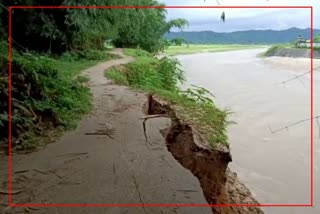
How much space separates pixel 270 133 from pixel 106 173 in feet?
24.0

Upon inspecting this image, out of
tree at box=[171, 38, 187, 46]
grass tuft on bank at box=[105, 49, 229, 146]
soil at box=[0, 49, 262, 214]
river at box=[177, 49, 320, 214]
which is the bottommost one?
river at box=[177, 49, 320, 214]

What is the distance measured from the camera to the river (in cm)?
675

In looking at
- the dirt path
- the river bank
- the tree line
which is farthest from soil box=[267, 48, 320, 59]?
the dirt path

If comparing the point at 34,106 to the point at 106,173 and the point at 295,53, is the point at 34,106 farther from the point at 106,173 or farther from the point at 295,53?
the point at 295,53

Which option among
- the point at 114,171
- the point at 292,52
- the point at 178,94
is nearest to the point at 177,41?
the point at 292,52

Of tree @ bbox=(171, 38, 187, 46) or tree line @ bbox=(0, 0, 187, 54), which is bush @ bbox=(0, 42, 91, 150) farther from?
tree @ bbox=(171, 38, 187, 46)

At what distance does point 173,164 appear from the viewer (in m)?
2.62

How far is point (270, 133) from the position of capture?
9273 millimetres

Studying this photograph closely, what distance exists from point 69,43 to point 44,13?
1268mm

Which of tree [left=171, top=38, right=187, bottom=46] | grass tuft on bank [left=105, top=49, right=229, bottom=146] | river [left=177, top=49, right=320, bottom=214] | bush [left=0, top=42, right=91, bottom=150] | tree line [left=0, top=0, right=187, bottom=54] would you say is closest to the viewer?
bush [left=0, top=42, right=91, bottom=150]

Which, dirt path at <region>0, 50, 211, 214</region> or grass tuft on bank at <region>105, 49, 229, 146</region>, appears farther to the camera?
grass tuft on bank at <region>105, 49, 229, 146</region>

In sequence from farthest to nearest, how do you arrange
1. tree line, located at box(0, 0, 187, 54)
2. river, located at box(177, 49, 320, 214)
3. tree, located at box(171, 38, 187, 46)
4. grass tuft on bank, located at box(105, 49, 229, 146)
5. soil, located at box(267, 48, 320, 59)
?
soil, located at box(267, 48, 320, 59) < tree, located at box(171, 38, 187, 46) < tree line, located at box(0, 0, 187, 54) < river, located at box(177, 49, 320, 214) < grass tuft on bank, located at box(105, 49, 229, 146)

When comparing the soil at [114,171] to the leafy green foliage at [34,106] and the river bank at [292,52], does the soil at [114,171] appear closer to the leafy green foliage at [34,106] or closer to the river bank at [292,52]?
the leafy green foliage at [34,106]

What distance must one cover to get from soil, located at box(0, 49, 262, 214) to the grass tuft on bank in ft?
1.17
